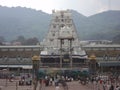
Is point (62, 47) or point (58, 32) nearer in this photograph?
point (62, 47)

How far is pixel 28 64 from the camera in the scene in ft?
205

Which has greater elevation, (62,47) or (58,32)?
(58,32)

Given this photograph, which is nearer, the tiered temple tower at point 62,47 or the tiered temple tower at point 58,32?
the tiered temple tower at point 62,47

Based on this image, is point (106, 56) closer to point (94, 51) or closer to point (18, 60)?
point (94, 51)

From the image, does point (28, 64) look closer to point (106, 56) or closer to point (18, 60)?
point (18, 60)

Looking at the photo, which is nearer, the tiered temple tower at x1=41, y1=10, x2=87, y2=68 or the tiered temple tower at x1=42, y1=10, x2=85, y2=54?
the tiered temple tower at x1=41, y1=10, x2=87, y2=68

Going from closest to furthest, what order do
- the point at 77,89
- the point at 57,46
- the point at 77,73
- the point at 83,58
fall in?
1. the point at 77,89
2. the point at 77,73
3. the point at 83,58
4. the point at 57,46

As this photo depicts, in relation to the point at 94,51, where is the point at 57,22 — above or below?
above

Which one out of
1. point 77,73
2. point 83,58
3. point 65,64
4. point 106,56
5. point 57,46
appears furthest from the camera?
point 106,56

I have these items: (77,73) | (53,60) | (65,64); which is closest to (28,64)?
(53,60)

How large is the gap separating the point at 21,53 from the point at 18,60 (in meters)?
6.31

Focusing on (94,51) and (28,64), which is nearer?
(28,64)

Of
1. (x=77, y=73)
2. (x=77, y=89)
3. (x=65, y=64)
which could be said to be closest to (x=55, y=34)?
(x=65, y=64)

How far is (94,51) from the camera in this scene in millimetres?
72562
